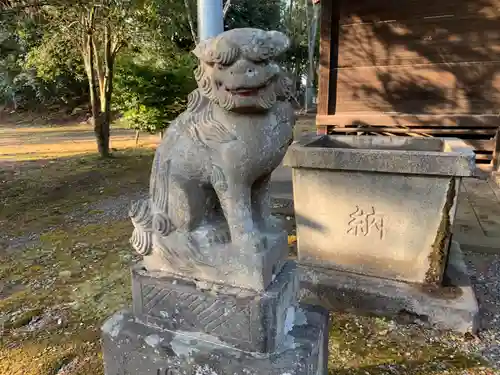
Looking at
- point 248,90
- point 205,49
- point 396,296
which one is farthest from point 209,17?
point 396,296

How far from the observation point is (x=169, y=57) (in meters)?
7.68

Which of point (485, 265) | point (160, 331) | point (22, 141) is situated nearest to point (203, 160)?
point (160, 331)

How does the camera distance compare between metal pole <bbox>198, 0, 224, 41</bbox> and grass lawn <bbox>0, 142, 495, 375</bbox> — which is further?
metal pole <bbox>198, 0, 224, 41</bbox>

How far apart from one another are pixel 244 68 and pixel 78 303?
87.2 inches

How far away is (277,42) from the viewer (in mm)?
1279

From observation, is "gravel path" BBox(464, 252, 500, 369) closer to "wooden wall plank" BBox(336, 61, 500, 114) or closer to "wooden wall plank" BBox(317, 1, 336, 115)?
"wooden wall plank" BBox(336, 61, 500, 114)

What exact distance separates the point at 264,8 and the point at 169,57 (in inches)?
316

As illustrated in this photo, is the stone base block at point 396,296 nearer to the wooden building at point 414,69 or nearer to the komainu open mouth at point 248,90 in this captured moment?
the komainu open mouth at point 248,90

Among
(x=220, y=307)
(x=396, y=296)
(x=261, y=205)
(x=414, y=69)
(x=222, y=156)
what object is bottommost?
(x=396, y=296)

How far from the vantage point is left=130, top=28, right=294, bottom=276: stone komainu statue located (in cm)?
127

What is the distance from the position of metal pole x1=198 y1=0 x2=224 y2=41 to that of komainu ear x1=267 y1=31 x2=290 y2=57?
79.2 inches

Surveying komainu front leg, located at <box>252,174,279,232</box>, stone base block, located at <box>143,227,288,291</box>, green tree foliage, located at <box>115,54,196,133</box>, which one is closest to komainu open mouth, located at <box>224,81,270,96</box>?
komainu front leg, located at <box>252,174,279,232</box>

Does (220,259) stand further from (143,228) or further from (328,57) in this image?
(328,57)

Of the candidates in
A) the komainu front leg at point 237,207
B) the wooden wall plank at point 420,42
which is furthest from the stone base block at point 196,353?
the wooden wall plank at point 420,42
